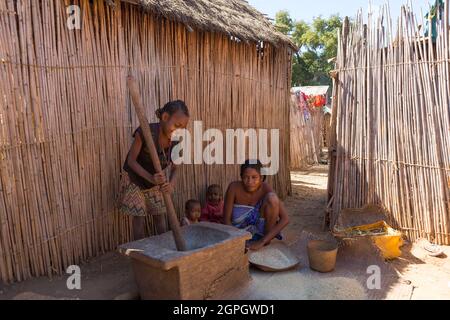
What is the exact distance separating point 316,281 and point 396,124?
1.85m

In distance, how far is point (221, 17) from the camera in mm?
4344

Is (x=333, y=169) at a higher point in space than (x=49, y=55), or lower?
lower

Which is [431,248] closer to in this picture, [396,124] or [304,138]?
[396,124]

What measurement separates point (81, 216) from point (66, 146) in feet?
1.93

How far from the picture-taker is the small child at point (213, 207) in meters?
4.10

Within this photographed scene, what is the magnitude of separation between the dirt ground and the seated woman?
0.39 m

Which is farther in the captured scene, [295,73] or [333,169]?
[295,73]

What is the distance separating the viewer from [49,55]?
2.87 meters

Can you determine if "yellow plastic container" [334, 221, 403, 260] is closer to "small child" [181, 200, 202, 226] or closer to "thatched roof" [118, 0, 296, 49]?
"small child" [181, 200, 202, 226]

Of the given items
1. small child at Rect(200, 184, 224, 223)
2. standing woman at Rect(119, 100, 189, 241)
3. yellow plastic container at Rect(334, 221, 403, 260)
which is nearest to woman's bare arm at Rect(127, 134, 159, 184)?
standing woman at Rect(119, 100, 189, 241)

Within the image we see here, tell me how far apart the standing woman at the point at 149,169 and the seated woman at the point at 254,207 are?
2.03 feet

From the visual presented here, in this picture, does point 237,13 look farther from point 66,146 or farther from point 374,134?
point 66,146
